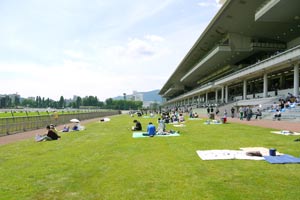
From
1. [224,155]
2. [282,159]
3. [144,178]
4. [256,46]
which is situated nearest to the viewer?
[144,178]

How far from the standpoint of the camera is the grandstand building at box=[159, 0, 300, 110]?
3925cm

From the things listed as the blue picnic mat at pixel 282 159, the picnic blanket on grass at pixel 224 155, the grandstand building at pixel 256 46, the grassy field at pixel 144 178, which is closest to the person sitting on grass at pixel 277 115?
the grandstand building at pixel 256 46

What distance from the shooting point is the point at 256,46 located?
58.3 m

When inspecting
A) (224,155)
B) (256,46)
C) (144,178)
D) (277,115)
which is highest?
(256,46)

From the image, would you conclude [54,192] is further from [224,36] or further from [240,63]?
Answer: [240,63]

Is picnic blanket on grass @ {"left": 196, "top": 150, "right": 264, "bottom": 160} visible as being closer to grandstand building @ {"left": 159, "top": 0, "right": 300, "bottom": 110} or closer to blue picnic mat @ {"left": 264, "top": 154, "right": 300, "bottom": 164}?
blue picnic mat @ {"left": 264, "top": 154, "right": 300, "bottom": 164}

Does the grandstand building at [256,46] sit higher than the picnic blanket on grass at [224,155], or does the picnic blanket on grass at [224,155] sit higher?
the grandstand building at [256,46]

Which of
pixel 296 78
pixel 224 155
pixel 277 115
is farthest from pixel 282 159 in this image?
pixel 296 78

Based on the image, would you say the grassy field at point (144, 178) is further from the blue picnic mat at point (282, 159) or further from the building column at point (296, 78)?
the building column at point (296, 78)

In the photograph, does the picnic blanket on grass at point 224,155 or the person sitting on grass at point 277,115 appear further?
the person sitting on grass at point 277,115

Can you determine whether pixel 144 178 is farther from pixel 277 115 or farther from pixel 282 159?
pixel 277 115

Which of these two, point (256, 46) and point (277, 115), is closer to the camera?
point (277, 115)

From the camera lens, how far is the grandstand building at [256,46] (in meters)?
39.2

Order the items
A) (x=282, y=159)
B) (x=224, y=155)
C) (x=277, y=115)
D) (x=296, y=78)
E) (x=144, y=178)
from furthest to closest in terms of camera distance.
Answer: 1. (x=296, y=78)
2. (x=277, y=115)
3. (x=224, y=155)
4. (x=282, y=159)
5. (x=144, y=178)
